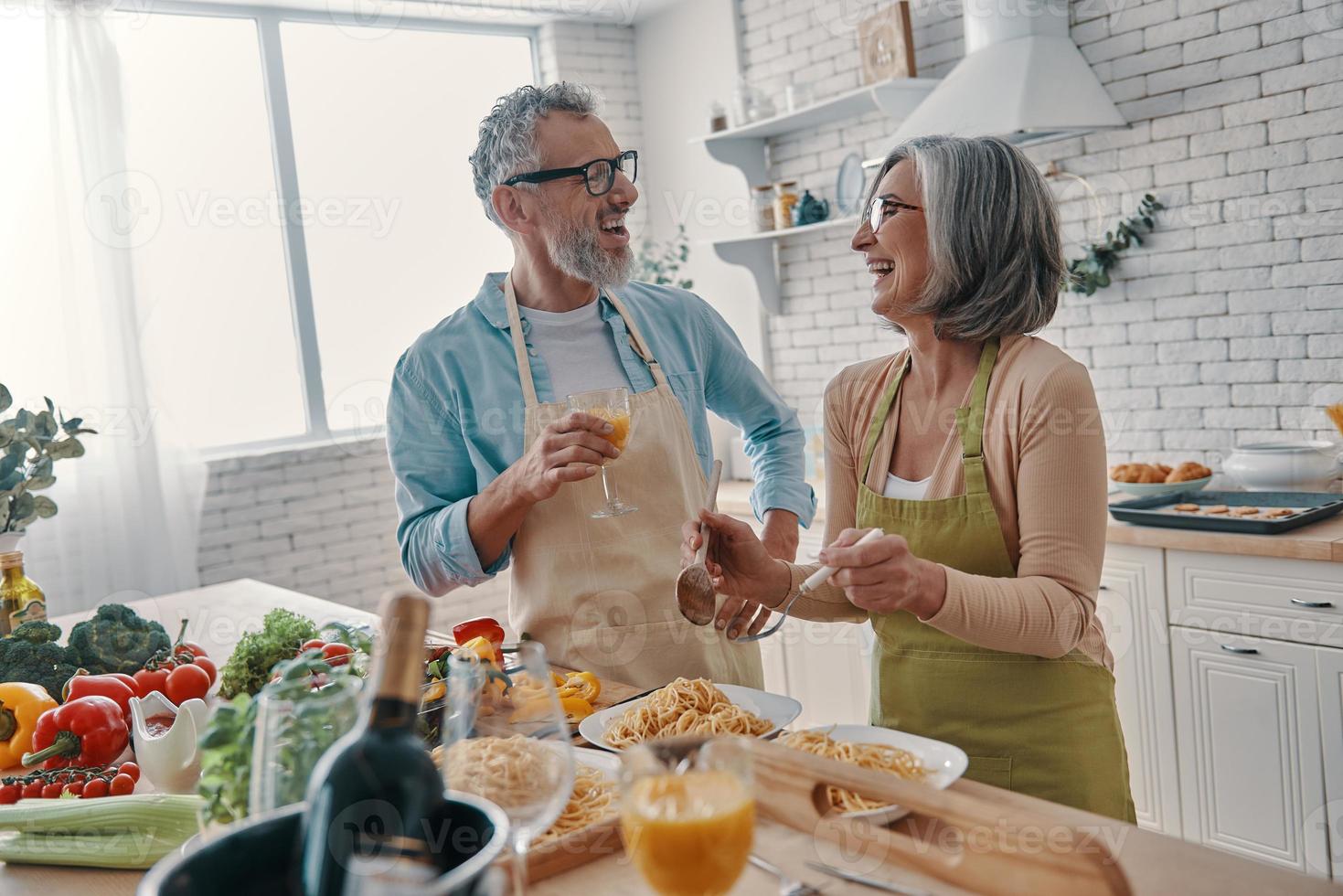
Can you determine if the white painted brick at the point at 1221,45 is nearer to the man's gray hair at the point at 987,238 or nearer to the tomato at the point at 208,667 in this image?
the man's gray hair at the point at 987,238

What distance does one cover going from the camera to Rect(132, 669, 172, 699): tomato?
6.65ft

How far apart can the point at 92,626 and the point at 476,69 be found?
14.5 feet

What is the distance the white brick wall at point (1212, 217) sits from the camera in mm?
3480

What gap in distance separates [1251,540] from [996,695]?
157cm

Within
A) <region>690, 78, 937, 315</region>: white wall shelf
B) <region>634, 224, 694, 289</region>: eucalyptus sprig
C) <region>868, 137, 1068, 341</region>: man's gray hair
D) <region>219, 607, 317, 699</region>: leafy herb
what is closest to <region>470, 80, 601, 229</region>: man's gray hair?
<region>868, 137, 1068, 341</region>: man's gray hair

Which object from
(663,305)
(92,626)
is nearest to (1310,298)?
(663,305)

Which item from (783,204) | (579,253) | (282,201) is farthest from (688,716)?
(282,201)

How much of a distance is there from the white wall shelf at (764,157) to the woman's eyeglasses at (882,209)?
2702mm

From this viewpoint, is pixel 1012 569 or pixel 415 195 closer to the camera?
pixel 1012 569

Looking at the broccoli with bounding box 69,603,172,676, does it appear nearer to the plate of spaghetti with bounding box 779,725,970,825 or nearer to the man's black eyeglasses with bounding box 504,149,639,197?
the man's black eyeglasses with bounding box 504,149,639,197

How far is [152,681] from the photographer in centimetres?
205

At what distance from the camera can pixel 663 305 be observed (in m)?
2.64

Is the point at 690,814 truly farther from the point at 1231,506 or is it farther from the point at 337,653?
the point at 1231,506

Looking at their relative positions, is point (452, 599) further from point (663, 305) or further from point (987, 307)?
point (987, 307)
